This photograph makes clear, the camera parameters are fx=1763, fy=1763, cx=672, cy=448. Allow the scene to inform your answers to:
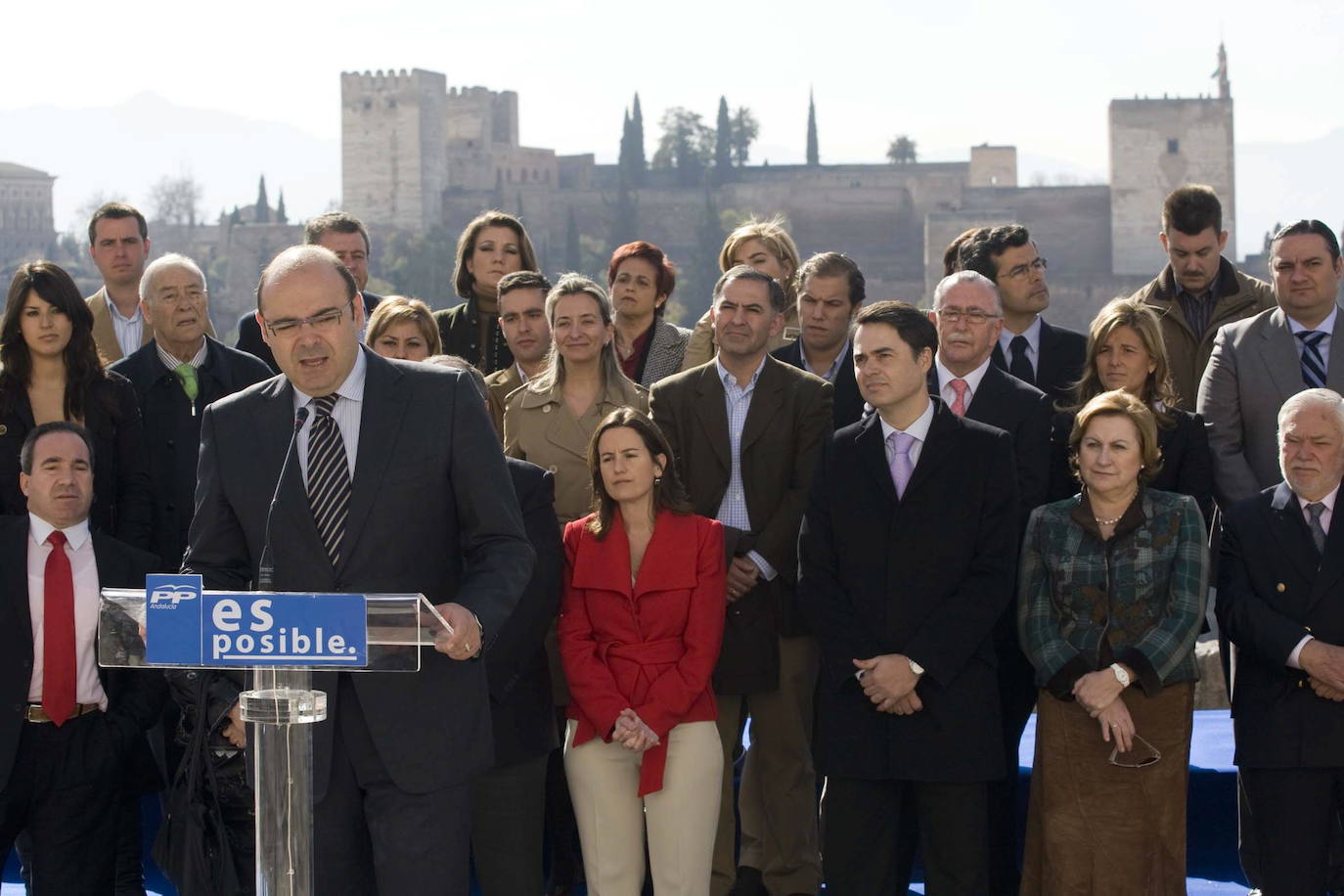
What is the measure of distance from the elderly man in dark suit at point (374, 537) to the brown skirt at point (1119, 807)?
5.52 ft

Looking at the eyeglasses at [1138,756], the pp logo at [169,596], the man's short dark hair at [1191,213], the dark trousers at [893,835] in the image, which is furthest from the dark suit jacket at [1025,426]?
the pp logo at [169,596]

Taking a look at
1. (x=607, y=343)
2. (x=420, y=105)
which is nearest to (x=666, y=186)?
(x=420, y=105)

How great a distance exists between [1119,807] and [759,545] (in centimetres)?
115

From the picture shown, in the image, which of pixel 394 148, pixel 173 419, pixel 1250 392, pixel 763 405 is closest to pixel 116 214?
pixel 173 419

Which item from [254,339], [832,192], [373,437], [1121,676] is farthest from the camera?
[832,192]

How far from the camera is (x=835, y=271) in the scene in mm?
5465

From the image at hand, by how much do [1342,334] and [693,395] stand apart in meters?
1.90

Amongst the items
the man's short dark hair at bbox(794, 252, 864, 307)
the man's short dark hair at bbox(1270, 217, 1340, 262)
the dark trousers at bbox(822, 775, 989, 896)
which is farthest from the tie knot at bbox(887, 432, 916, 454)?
the man's short dark hair at bbox(1270, 217, 1340, 262)

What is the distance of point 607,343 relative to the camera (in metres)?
5.10

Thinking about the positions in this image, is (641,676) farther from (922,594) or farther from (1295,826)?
(1295,826)

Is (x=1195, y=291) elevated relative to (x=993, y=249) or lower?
lower

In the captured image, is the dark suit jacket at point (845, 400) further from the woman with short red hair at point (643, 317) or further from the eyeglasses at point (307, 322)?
the eyeglasses at point (307, 322)

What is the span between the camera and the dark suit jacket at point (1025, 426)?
15.0 feet

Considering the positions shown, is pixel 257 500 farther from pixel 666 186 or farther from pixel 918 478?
pixel 666 186
